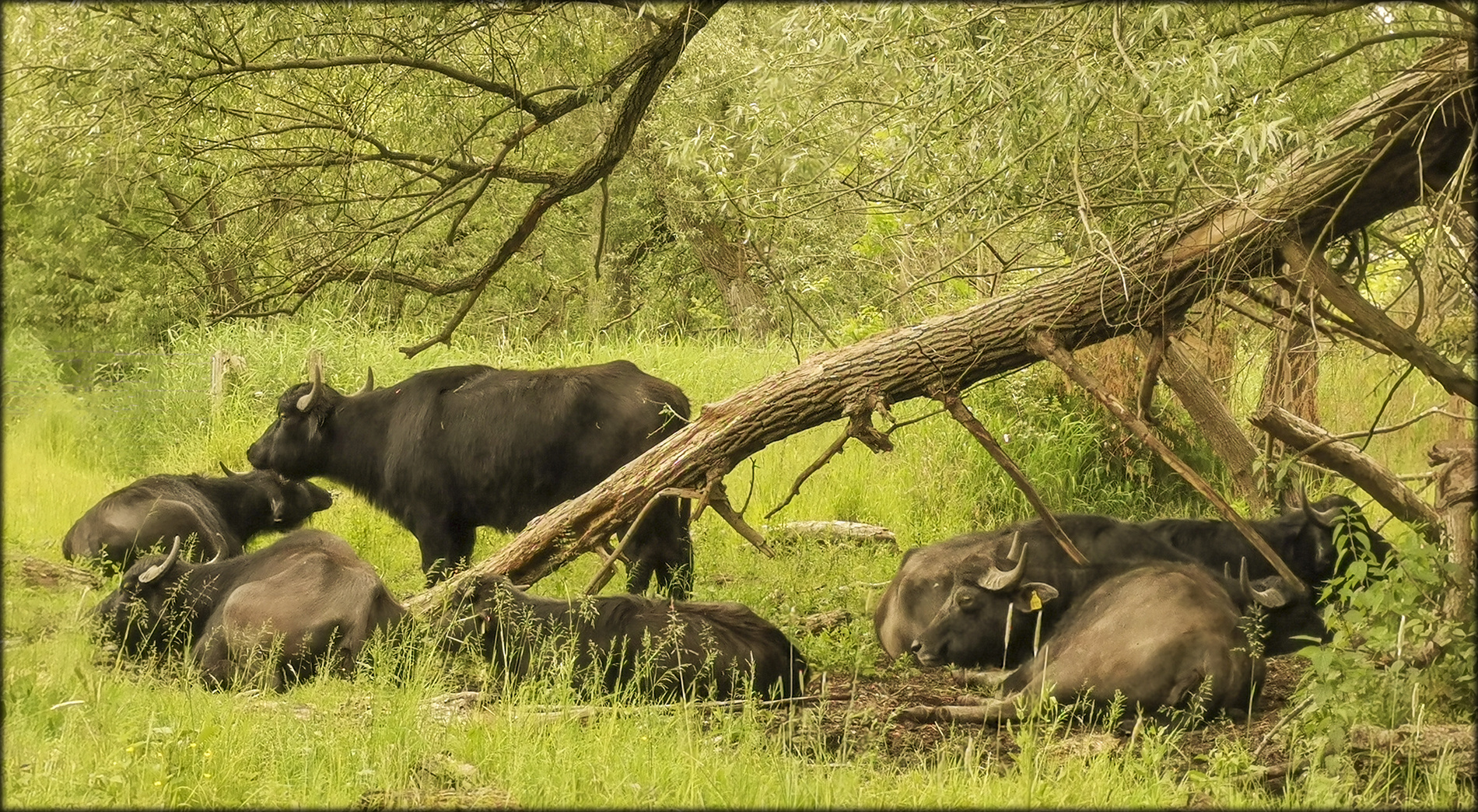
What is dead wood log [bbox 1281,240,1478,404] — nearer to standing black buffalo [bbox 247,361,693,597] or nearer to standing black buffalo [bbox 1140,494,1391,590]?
standing black buffalo [bbox 1140,494,1391,590]

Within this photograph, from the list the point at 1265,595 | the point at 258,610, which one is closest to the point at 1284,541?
the point at 1265,595

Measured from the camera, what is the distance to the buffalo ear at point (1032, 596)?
758cm

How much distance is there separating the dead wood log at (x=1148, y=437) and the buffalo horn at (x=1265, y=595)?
126 millimetres

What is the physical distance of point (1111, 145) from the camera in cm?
752

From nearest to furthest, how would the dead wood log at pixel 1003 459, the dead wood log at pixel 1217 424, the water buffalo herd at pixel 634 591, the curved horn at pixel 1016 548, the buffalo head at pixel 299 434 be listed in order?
the water buffalo herd at pixel 634 591 → the dead wood log at pixel 1003 459 → the curved horn at pixel 1016 548 → the dead wood log at pixel 1217 424 → the buffalo head at pixel 299 434

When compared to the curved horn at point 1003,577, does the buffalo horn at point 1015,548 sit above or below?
above

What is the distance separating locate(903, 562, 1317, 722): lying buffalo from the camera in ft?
22.1

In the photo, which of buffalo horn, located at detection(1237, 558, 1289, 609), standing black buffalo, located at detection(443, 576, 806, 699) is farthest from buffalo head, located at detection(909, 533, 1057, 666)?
buffalo horn, located at detection(1237, 558, 1289, 609)

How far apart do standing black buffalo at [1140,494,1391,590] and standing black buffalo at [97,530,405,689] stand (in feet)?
17.1

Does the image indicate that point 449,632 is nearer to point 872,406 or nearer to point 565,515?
point 565,515

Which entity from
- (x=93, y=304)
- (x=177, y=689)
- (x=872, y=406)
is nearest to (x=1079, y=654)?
(x=872, y=406)

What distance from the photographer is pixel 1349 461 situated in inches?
306

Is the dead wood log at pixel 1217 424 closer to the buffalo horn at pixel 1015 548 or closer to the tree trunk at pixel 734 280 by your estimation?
the buffalo horn at pixel 1015 548

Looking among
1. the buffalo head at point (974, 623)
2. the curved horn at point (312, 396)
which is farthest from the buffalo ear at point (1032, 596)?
the curved horn at point (312, 396)
